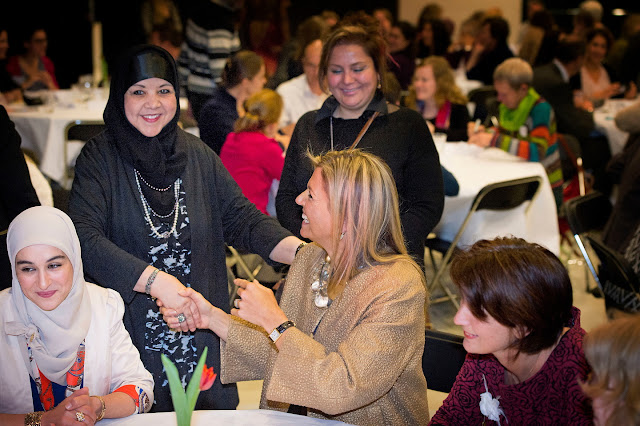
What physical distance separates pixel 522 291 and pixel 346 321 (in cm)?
48

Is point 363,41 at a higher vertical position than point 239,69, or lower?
higher

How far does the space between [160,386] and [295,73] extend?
4.31 metres

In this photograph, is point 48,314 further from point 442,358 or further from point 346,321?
point 442,358

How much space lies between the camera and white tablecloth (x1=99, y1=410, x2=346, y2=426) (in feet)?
6.03

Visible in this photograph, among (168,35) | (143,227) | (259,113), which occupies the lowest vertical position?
(143,227)

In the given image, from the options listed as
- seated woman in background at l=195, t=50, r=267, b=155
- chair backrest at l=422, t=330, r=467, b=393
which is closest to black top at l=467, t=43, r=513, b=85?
seated woman in background at l=195, t=50, r=267, b=155

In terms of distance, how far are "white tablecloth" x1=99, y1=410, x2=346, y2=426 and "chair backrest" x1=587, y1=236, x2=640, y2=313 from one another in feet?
5.99

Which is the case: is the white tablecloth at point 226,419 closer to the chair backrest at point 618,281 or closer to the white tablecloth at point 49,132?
the chair backrest at point 618,281

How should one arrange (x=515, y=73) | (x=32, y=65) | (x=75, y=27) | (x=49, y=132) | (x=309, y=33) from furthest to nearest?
(x=75, y=27) → (x=32, y=65) → (x=309, y=33) → (x=49, y=132) → (x=515, y=73)

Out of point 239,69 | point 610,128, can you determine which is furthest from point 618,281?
point 610,128

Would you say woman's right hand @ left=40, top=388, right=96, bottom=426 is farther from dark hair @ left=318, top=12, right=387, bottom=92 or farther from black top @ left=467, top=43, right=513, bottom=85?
black top @ left=467, top=43, right=513, bottom=85

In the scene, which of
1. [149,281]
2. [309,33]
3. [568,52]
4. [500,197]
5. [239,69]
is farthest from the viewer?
[568,52]

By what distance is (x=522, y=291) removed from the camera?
5.63 feet

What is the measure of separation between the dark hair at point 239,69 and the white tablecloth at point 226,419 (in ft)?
10.1
